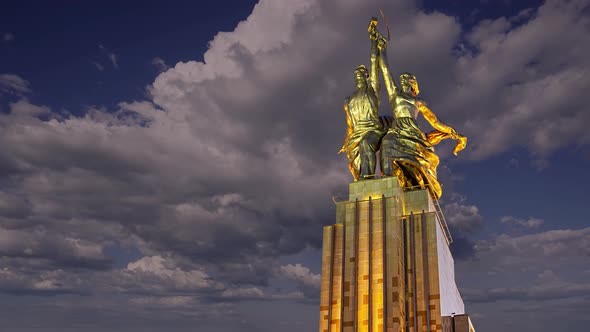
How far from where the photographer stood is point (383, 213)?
35719 mm

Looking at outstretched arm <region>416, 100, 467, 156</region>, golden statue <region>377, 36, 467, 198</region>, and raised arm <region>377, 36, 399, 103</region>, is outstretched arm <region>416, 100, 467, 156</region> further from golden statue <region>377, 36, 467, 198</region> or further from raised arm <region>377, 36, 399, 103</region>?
raised arm <region>377, 36, 399, 103</region>

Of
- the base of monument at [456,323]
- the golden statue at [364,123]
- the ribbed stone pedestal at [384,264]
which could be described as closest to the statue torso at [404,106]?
the golden statue at [364,123]

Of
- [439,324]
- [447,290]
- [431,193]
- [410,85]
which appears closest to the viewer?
[439,324]

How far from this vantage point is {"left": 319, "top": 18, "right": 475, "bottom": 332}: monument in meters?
33.2

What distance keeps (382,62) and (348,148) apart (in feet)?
25.6

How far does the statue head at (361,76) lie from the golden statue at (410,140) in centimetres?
152

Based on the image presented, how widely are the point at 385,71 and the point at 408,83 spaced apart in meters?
2.04

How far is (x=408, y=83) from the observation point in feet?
138

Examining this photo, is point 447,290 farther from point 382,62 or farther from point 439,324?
point 382,62

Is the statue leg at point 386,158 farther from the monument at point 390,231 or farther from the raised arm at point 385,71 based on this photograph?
the raised arm at point 385,71

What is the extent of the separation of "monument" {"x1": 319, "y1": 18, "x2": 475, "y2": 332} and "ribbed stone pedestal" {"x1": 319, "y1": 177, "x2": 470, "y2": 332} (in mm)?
60

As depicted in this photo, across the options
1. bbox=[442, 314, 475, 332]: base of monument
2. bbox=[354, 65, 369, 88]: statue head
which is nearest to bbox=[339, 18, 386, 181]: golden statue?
bbox=[354, 65, 369, 88]: statue head

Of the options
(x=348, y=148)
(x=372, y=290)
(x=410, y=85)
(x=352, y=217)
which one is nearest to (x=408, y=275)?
(x=372, y=290)

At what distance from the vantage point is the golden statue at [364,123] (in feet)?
129
